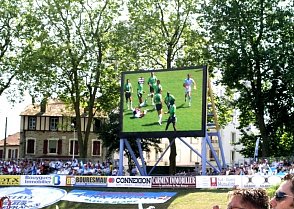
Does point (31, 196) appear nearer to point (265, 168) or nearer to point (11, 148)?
point (265, 168)

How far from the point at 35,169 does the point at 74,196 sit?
29.9 feet

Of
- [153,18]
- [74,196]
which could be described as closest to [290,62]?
[153,18]

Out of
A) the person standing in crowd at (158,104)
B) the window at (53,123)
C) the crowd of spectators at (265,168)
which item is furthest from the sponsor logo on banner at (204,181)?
the window at (53,123)

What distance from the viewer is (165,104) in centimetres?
3228

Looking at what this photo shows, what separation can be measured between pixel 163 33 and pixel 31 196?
19.9 metres

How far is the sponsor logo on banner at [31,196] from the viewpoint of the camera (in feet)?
95.3

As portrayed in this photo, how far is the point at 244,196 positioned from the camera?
3258 millimetres

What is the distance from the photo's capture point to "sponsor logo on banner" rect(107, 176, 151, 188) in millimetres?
30359

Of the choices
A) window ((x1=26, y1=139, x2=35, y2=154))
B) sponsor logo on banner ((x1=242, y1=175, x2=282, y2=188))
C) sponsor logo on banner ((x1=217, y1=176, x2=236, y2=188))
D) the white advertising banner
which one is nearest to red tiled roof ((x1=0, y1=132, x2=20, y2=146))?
window ((x1=26, y1=139, x2=35, y2=154))

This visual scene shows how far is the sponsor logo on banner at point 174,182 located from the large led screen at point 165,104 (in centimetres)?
287

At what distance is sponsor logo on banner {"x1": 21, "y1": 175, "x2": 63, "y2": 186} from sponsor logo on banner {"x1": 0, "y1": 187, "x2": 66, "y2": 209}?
597mm

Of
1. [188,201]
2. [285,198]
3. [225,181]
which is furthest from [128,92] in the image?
[285,198]

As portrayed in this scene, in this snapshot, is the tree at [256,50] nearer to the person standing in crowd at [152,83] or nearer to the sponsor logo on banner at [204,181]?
the person standing in crowd at [152,83]

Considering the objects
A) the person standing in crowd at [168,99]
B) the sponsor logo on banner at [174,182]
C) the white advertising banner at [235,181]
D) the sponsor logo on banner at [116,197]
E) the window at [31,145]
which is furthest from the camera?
the window at [31,145]
